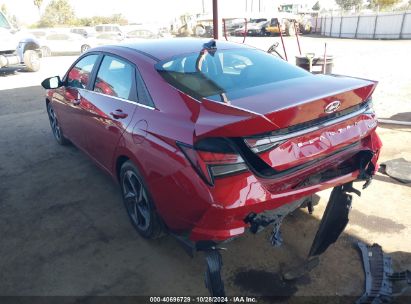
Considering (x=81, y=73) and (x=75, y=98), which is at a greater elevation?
(x=81, y=73)

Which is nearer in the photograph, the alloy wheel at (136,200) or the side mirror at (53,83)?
the alloy wheel at (136,200)

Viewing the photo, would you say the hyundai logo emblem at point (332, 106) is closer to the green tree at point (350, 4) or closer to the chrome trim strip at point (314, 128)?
the chrome trim strip at point (314, 128)

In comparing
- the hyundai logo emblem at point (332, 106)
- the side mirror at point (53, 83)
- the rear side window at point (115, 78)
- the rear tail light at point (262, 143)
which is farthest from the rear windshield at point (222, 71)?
the side mirror at point (53, 83)

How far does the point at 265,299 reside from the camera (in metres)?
2.53

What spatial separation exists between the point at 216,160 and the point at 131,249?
1475 mm

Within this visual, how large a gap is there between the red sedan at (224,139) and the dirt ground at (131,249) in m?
0.26

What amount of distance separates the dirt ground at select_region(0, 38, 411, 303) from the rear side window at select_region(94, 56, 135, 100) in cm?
123

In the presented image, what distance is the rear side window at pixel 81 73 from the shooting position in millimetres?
4016

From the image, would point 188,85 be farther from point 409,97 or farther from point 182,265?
point 409,97

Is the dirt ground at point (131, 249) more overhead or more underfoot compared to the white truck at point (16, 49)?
more underfoot

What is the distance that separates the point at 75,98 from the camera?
4.21 meters

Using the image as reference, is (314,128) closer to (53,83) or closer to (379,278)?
(379,278)

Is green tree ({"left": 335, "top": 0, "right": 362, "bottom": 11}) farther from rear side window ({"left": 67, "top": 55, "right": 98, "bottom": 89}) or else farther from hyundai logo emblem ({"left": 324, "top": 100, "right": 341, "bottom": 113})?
hyundai logo emblem ({"left": 324, "top": 100, "right": 341, "bottom": 113})

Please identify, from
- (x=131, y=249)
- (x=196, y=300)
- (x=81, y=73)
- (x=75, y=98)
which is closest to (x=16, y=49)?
(x=81, y=73)
